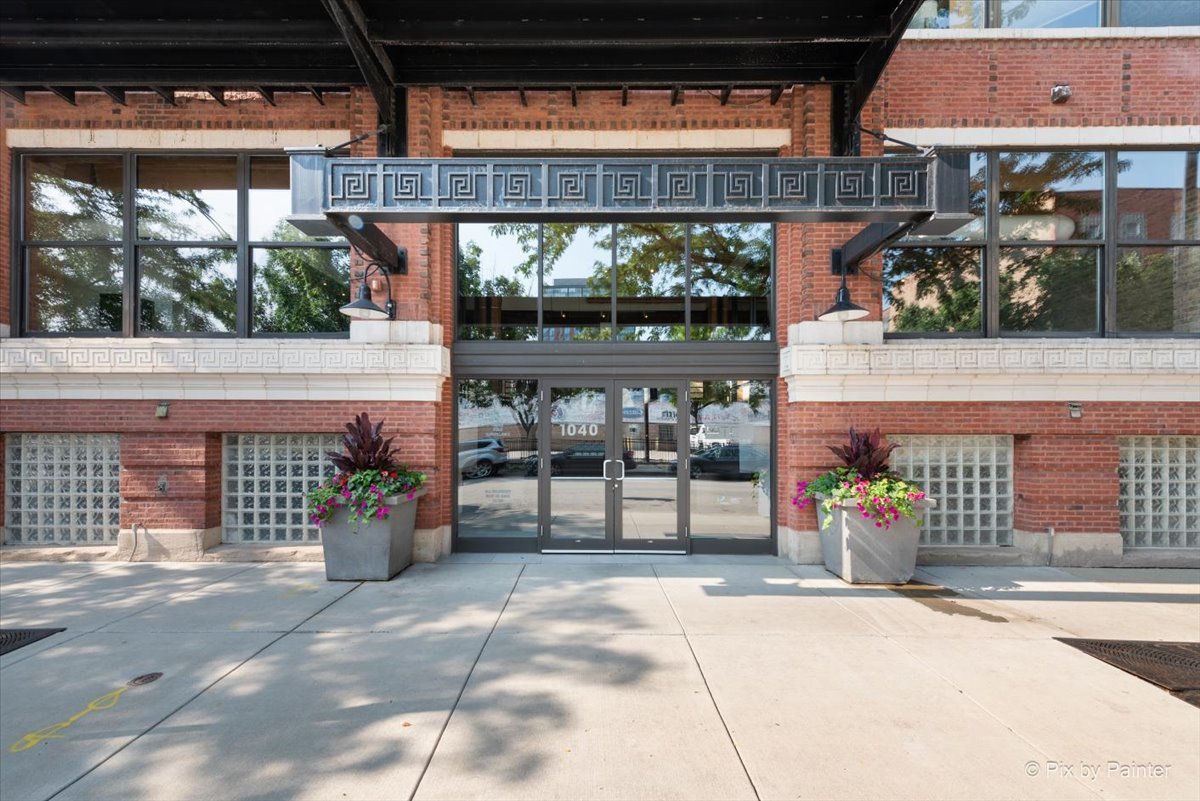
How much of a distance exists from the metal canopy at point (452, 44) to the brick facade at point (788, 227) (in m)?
0.46

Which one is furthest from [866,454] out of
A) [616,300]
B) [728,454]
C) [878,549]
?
[616,300]

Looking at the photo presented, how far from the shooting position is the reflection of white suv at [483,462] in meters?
7.63

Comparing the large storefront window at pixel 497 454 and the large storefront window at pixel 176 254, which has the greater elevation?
the large storefront window at pixel 176 254

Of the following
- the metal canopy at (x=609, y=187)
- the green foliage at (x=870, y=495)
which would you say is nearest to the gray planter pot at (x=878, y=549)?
the green foliage at (x=870, y=495)

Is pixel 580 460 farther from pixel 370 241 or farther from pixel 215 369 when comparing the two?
pixel 215 369

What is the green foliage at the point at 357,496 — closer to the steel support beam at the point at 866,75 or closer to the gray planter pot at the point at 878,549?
the gray planter pot at the point at 878,549

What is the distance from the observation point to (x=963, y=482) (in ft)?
24.0

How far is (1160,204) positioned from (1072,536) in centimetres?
473

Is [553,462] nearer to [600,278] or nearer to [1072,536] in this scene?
[600,278]

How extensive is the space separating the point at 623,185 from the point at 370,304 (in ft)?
10.5

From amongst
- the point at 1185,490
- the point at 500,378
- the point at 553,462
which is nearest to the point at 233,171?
the point at 500,378

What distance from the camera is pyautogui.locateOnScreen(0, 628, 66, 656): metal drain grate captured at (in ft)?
14.8

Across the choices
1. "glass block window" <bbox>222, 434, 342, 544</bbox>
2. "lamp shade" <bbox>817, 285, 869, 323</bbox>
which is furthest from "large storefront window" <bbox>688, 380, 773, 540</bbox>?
"glass block window" <bbox>222, 434, 342, 544</bbox>

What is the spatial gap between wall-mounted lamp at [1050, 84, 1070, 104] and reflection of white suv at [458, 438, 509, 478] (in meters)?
8.87
